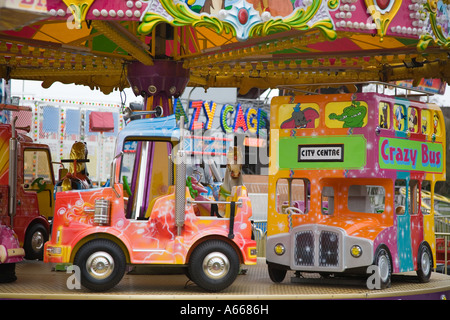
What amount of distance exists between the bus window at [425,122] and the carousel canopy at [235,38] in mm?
1017

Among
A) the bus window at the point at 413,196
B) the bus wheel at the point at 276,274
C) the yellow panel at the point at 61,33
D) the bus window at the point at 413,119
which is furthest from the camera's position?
the yellow panel at the point at 61,33

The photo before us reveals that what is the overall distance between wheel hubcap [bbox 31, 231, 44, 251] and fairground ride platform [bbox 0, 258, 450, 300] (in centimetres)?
130

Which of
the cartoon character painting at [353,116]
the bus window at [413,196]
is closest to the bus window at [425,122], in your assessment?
the bus window at [413,196]

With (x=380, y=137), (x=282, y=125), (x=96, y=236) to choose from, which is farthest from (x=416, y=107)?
(x=96, y=236)

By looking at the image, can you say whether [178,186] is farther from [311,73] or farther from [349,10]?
[311,73]

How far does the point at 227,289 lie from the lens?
333 inches

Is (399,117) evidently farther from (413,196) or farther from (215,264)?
(215,264)

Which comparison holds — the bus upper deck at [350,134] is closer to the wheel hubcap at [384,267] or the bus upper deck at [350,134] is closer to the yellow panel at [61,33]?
the wheel hubcap at [384,267]

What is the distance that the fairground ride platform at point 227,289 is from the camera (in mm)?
7680

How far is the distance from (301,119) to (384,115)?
1138 mm

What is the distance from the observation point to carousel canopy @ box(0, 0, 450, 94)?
8.22 m

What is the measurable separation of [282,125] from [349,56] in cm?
378

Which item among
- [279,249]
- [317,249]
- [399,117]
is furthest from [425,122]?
[279,249]

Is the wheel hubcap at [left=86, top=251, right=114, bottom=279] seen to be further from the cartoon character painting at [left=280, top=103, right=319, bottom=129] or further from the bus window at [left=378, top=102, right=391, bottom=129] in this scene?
the bus window at [left=378, top=102, right=391, bottom=129]
